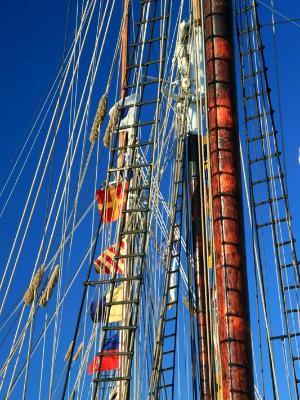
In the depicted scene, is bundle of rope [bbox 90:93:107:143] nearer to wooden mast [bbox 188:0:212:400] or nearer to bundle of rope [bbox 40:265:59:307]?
wooden mast [bbox 188:0:212:400]

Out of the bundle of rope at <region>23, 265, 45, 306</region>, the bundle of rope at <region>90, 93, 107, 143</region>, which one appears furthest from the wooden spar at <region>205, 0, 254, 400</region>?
the bundle of rope at <region>23, 265, 45, 306</region>

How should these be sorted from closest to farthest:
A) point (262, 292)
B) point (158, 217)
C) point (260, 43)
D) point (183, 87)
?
point (262, 292), point (260, 43), point (183, 87), point (158, 217)

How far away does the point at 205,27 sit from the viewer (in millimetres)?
8617

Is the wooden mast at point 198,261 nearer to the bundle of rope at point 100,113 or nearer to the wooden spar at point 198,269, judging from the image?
the wooden spar at point 198,269

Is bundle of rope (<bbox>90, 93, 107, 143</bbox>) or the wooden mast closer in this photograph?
bundle of rope (<bbox>90, 93, 107, 143</bbox>)

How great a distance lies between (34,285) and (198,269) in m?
3.50

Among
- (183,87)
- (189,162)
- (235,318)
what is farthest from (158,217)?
(235,318)

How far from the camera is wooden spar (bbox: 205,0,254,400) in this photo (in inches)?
262

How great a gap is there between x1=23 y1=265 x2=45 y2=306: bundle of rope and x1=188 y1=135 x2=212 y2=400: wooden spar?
3.22 metres

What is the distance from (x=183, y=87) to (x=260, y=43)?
3023 millimetres

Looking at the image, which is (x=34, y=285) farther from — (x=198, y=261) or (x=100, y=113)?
(x=198, y=261)

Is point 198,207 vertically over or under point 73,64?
under

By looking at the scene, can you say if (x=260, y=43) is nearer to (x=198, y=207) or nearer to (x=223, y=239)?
(x=198, y=207)

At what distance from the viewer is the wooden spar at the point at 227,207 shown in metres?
6.64
